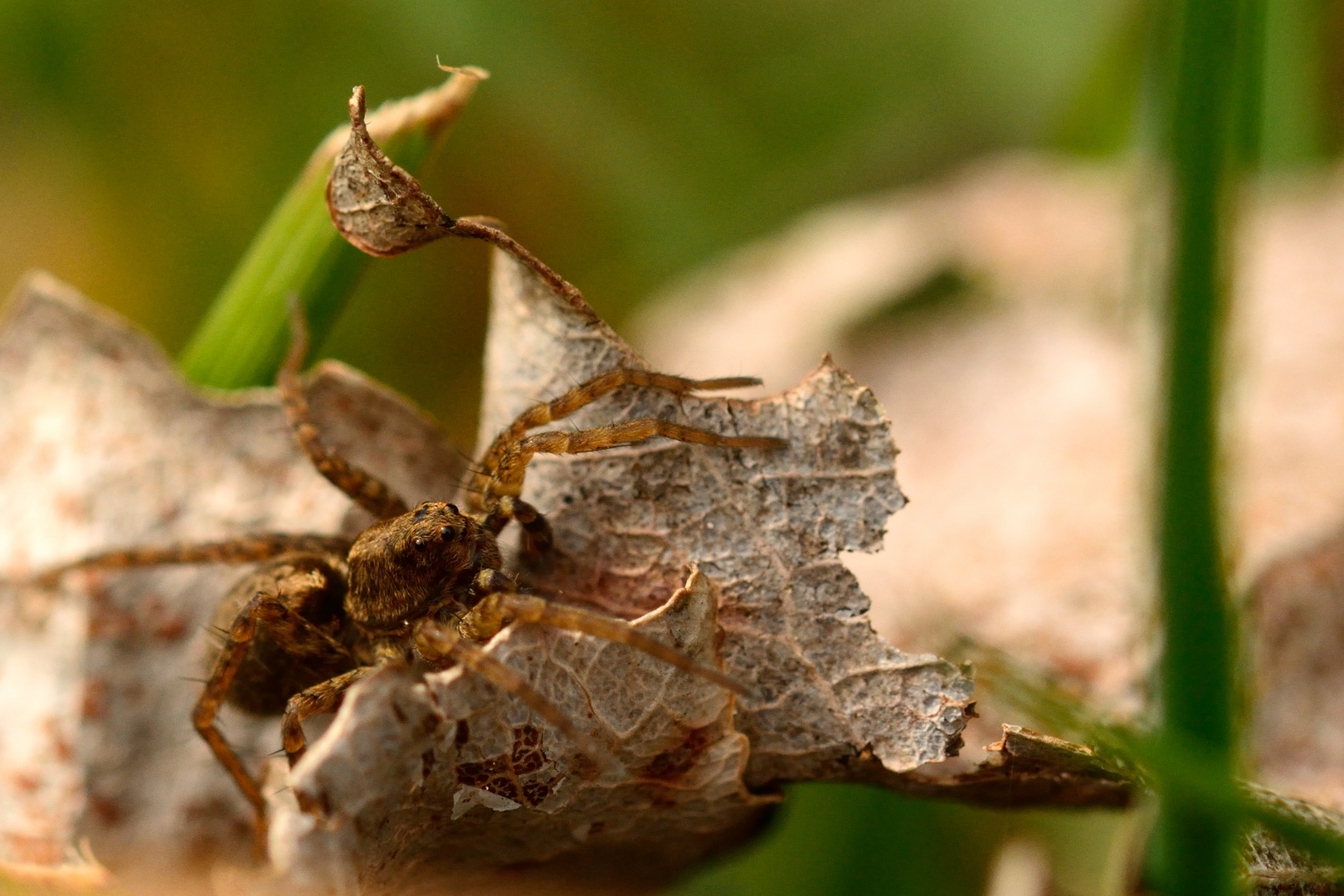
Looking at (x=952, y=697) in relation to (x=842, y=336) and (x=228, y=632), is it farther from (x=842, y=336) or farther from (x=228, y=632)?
(x=842, y=336)

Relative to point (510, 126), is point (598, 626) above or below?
below

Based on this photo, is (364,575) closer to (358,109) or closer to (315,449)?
(315,449)

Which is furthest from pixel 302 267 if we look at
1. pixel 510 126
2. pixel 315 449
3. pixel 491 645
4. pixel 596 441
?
pixel 510 126

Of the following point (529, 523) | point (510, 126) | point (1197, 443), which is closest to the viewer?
point (1197, 443)

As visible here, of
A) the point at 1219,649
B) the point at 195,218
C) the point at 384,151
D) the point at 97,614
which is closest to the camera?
the point at 1219,649

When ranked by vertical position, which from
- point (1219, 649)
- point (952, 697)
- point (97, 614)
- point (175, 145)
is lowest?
point (97, 614)

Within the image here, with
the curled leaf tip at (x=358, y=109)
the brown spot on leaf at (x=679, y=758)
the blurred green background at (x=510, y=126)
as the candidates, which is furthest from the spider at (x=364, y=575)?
the blurred green background at (x=510, y=126)

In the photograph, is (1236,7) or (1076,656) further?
(1076,656)

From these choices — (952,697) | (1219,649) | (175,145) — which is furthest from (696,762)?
(175,145)

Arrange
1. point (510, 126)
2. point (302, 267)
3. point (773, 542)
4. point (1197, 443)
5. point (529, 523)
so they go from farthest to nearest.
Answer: point (510, 126), point (302, 267), point (529, 523), point (773, 542), point (1197, 443)
